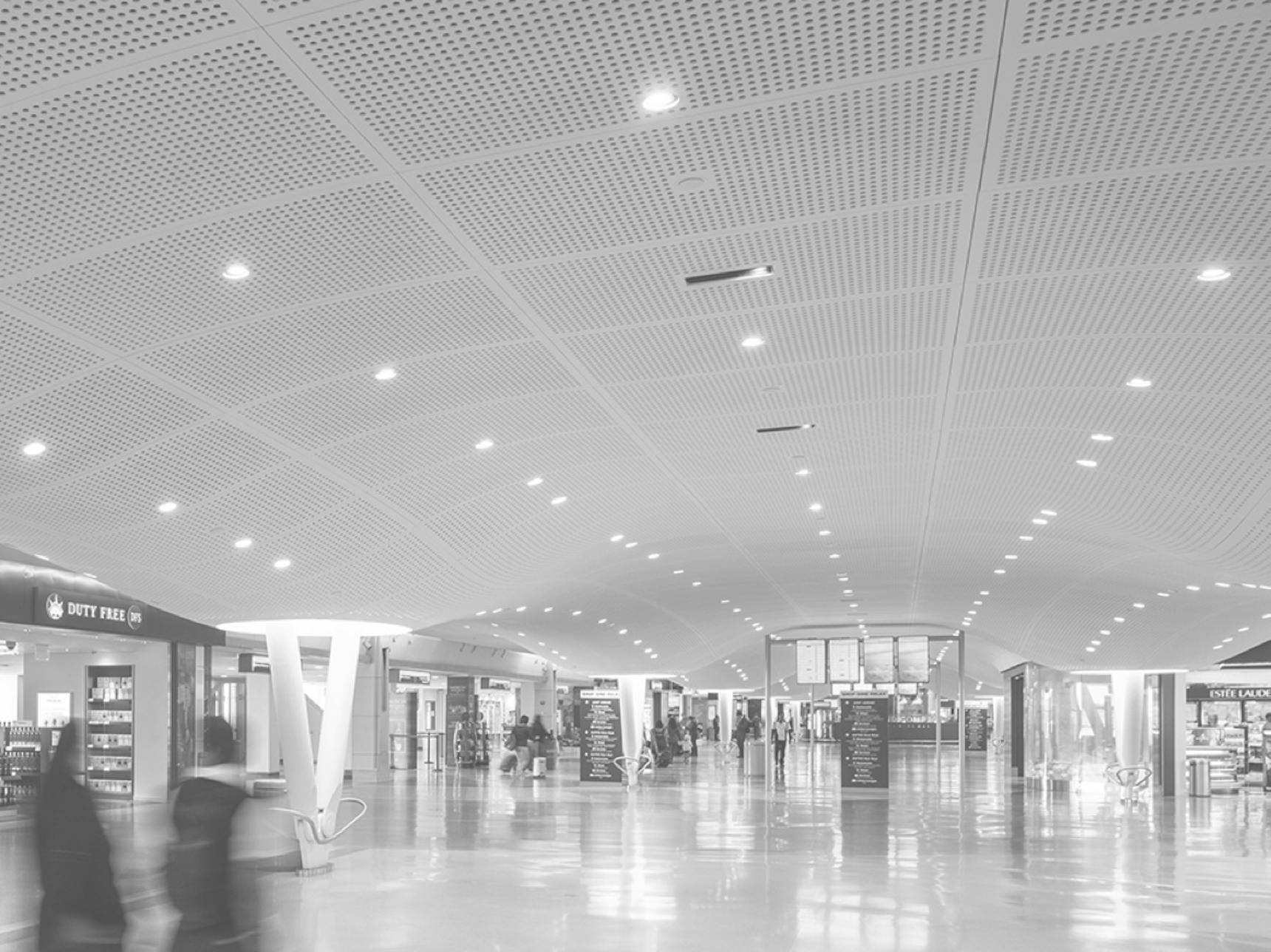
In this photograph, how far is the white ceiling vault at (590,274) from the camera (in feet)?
20.0

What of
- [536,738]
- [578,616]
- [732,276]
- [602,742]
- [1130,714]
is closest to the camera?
[732,276]

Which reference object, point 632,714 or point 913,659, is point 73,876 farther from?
point 913,659

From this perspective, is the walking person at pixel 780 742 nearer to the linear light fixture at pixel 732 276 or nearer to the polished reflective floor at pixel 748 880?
the polished reflective floor at pixel 748 880

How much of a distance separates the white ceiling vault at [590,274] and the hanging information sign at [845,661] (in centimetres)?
2223

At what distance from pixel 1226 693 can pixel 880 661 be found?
1228 cm

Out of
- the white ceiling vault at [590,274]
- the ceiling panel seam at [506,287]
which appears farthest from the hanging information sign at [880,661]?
the ceiling panel seam at [506,287]

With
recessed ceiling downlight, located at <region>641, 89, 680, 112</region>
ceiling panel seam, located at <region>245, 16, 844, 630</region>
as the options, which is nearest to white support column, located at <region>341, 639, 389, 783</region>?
ceiling panel seam, located at <region>245, 16, 844, 630</region>

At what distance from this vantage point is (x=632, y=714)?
3838cm

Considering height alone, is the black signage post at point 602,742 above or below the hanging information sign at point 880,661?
below

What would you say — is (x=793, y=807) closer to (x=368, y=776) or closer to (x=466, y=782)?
(x=466, y=782)

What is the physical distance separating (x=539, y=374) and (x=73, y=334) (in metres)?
3.87

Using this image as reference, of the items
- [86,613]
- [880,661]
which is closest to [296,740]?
[86,613]

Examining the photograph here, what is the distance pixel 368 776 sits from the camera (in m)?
36.9

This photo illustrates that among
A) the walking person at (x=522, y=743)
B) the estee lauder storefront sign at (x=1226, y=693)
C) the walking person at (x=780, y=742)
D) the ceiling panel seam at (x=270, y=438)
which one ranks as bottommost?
the walking person at (x=780, y=742)
